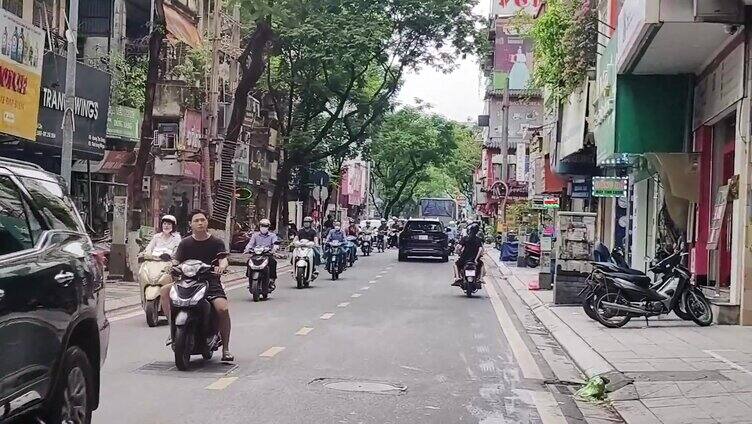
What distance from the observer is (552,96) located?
2614 cm

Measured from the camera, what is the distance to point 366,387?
8.24m

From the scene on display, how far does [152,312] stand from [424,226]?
22.7m

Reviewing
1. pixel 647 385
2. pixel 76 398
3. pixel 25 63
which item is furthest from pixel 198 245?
pixel 25 63

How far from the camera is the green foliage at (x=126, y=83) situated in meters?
24.9

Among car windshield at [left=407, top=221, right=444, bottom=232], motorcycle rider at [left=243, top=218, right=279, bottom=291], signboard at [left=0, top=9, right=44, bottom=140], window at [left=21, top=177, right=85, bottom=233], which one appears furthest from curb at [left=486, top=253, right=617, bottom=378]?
car windshield at [left=407, top=221, right=444, bottom=232]

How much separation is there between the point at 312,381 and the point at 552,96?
63.3 ft

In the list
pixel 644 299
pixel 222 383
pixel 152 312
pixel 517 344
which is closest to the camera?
pixel 222 383

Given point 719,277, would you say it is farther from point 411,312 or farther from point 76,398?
point 76,398

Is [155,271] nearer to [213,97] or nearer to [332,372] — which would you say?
[332,372]

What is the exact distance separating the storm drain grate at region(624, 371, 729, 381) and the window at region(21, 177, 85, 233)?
224 inches

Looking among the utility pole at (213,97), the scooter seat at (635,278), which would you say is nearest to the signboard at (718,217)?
the scooter seat at (635,278)

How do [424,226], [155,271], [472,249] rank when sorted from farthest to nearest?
[424,226] → [472,249] → [155,271]

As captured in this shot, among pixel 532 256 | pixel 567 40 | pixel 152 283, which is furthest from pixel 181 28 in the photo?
pixel 152 283

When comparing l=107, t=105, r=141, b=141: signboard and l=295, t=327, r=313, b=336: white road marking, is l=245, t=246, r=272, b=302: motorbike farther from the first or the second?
l=107, t=105, r=141, b=141: signboard
